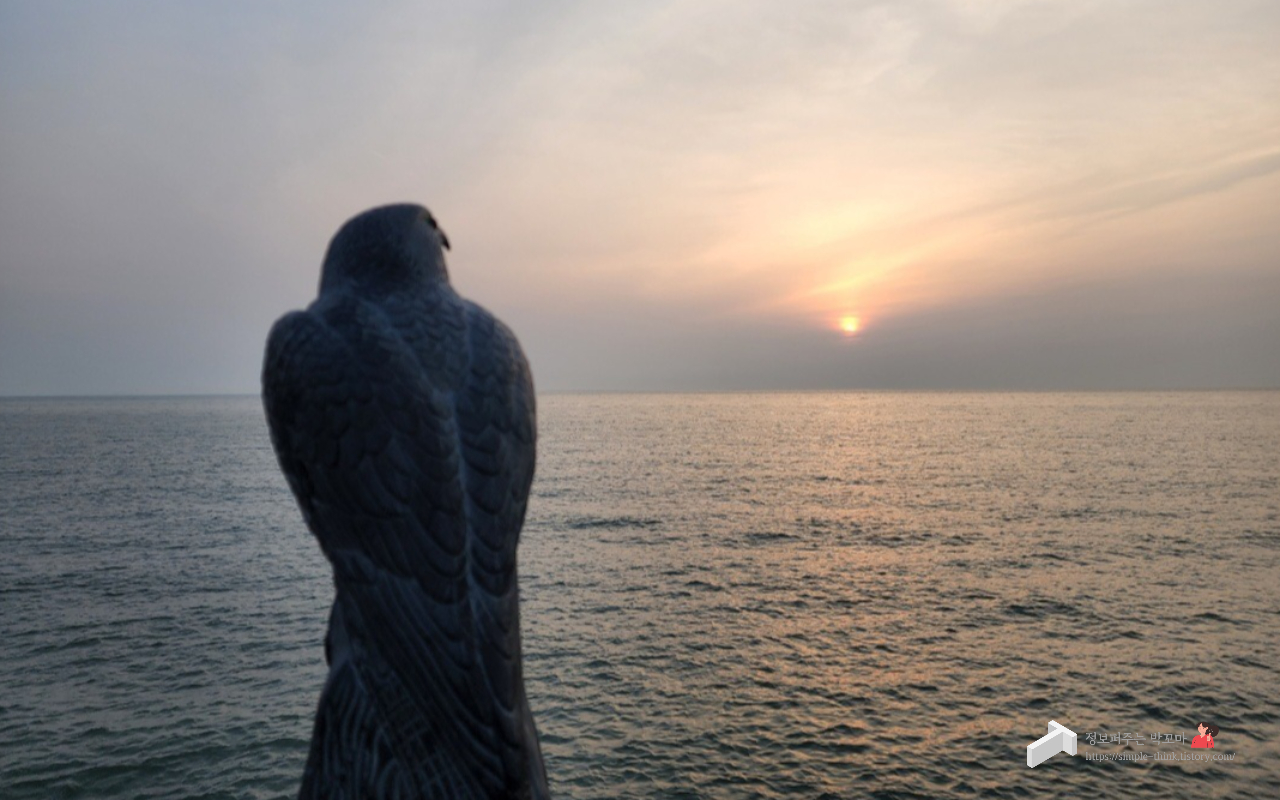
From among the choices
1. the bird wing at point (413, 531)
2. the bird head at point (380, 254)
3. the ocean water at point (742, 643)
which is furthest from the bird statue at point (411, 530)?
the ocean water at point (742, 643)

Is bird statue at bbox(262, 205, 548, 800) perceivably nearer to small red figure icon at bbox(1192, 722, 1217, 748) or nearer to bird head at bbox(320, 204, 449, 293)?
bird head at bbox(320, 204, 449, 293)

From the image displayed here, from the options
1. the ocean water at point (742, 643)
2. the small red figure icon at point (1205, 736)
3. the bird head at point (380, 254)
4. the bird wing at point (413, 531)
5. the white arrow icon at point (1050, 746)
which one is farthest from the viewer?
the small red figure icon at point (1205, 736)

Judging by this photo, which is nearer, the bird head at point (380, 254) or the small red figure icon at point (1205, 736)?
the bird head at point (380, 254)

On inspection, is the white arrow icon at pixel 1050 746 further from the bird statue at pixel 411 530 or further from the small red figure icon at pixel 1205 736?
the bird statue at pixel 411 530

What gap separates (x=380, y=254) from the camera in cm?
380

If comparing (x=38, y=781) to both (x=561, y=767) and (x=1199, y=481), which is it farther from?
(x=1199, y=481)

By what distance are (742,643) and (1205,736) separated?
33.9 ft

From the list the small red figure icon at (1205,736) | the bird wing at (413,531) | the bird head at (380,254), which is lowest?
the small red figure icon at (1205,736)

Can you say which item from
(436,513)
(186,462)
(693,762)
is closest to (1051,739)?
(693,762)

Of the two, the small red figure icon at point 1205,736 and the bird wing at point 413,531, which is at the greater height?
the bird wing at point 413,531

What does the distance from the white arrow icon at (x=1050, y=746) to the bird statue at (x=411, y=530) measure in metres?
15.6

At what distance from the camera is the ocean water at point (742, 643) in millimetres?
15188

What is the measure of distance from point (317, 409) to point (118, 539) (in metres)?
40.4

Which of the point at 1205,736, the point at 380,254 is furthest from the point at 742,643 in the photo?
the point at 380,254
